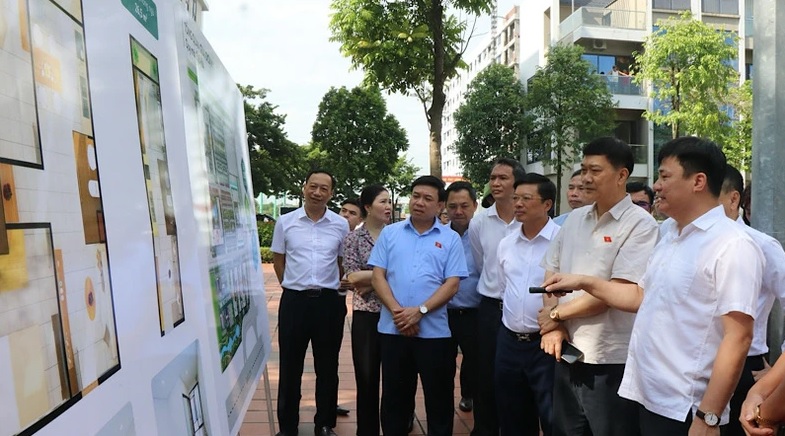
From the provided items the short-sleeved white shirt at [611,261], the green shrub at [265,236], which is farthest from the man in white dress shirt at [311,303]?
the green shrub at [265,236]

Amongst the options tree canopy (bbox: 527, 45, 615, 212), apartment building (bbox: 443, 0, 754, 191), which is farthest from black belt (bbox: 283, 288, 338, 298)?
apartment building (bbox: 443, 0, 754, 191)

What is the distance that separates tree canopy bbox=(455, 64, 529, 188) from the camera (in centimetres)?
2439

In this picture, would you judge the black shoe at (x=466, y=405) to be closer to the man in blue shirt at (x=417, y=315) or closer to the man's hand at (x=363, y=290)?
the man in blue shirt at (x=417, y=315)

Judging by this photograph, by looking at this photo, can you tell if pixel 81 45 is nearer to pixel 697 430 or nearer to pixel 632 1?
pixel 697 430

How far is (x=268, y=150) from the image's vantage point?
3033 centimetres

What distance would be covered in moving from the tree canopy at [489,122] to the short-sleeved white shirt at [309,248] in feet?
67.9

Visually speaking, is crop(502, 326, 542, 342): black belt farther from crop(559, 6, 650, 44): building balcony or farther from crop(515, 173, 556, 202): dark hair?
crop(559, 6, 650, 44): building balcony

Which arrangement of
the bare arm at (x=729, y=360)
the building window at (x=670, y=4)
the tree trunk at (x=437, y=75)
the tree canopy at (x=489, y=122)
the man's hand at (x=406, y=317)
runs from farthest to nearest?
the building window at (x=670, y=4) < the tree canopy at (x=489, y=122) < the tree trunk at (x=437, y=75) < the man's hand at (x=406, y=317) < the bare arm at (x=729, y=360)

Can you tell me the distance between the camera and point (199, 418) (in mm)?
1441

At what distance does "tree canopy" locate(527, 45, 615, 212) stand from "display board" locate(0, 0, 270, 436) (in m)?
20.5

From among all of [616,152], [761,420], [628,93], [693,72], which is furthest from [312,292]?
[628,93]

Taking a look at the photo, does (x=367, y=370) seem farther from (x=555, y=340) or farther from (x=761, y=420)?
(x=761, y=420)

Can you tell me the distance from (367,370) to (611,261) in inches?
73.2

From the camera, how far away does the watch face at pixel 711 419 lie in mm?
1779
